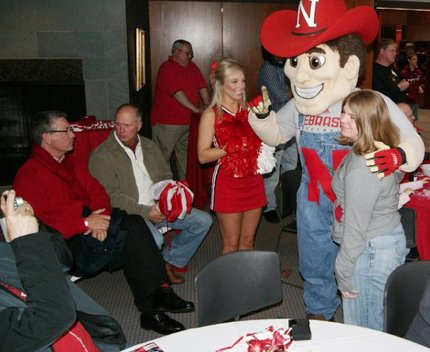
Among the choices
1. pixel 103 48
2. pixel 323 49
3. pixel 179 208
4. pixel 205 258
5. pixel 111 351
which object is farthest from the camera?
pixel 103 48

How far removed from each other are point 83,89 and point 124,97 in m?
0.47

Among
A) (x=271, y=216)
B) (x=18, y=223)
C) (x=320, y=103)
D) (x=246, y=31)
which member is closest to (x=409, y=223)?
(x=320, y=103)

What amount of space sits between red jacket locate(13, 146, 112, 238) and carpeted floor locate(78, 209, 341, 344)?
0.73 m

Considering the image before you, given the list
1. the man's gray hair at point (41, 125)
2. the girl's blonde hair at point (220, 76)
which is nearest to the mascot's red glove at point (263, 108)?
the girl's blonde hair at point (220, 76)

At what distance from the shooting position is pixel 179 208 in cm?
378

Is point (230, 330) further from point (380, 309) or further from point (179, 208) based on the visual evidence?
point (179, 208)

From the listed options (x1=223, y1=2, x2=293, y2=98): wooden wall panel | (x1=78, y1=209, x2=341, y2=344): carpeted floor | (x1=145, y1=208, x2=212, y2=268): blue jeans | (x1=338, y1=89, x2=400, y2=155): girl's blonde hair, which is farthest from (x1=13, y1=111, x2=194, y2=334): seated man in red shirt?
(x1=223, y1=2, x2=293, y2=98): wooden wall panel

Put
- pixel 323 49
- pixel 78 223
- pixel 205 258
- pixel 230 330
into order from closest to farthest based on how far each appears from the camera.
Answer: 1. pixel 230 330
2. pixel 323 49
3. pixel 78 223
4. pixel 205 258

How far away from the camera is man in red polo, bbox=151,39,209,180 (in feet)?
20.5

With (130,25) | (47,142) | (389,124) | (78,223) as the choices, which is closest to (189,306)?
(78,223)

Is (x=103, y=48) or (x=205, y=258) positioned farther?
(x=103, y=48)

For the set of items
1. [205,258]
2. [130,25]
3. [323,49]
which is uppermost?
[130,25]

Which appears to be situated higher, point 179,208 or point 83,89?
point 83,89

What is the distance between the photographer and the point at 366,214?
242 centimetres
